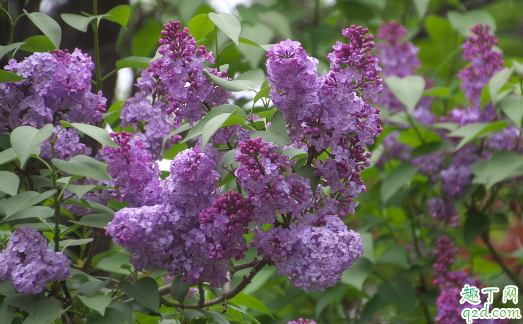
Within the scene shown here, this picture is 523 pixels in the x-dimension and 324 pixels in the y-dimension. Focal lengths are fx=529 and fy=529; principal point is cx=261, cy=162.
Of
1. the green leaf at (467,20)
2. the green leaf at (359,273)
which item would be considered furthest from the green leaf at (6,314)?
the green leaf at (467,20)

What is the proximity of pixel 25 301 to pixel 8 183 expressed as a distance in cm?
23

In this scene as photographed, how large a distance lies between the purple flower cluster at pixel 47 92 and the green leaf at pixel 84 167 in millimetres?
188

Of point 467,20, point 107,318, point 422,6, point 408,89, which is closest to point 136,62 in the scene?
point 107,318

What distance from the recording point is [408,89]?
1.76 meters

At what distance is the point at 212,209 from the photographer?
0.96 metres

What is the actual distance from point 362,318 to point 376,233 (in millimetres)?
1117

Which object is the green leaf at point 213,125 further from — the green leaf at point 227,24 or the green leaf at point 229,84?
the green leaf at point 227,24

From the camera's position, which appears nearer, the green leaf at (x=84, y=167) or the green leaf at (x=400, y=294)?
the green leaf at (x=84, y=167)

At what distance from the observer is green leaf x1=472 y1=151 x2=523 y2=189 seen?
61.9 inches

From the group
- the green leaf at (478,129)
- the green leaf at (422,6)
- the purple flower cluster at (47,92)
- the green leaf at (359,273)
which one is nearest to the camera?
the purple flower cluster at (47,92)

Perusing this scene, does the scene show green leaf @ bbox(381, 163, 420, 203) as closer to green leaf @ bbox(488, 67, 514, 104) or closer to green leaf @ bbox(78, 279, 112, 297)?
green leaf @ bbox(488, 67, 514, 104)

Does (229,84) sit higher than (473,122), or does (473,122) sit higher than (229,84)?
(473,122)

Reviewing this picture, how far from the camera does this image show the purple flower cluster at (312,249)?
937mm

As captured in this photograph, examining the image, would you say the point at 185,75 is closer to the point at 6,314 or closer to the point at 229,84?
the point at 229,84
